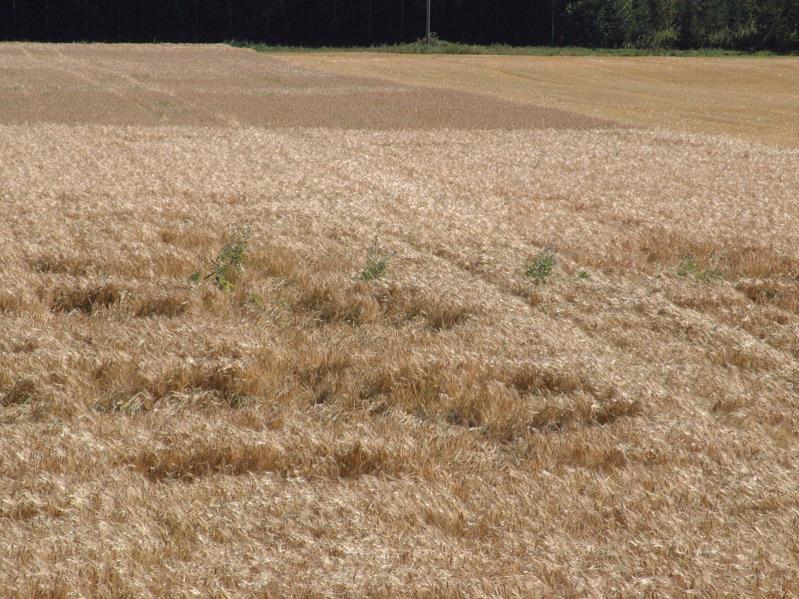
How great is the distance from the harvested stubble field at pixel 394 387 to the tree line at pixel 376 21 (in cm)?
8022

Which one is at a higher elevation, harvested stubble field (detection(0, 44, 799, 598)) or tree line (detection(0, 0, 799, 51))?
tree line (detection(0, 0, 799, 51))

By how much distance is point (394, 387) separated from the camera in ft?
21.6

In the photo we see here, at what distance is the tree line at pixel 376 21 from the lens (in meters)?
91.9

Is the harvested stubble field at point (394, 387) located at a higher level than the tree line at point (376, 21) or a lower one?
lower

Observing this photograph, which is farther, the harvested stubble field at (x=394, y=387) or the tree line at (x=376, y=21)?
the tree line at (x=376, y=21)

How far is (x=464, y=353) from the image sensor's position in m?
7.23

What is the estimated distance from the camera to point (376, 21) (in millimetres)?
103438

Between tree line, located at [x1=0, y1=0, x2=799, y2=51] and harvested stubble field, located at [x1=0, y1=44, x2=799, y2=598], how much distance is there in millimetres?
80216

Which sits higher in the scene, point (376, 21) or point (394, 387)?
point (376, 21)

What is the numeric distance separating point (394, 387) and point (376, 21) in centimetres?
10113

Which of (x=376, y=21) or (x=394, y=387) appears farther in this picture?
(x=376, y=21)

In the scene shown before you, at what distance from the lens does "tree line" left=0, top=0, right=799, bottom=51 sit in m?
91.9

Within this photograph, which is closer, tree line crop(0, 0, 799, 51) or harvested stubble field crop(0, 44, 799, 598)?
harvested stubble field crop(0, 44, 799, 598)

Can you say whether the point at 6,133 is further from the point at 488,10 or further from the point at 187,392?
the point at 488,10
